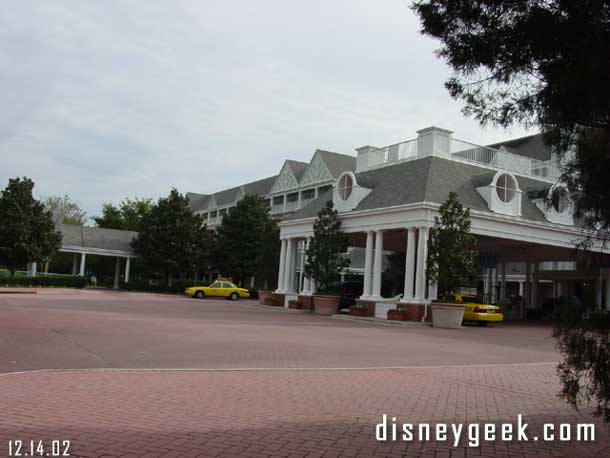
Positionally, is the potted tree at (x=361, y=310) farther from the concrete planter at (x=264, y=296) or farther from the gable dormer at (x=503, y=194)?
the concrete planter at (x=264, y=296)

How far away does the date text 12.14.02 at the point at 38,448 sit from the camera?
16.4ft

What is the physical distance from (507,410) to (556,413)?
595 mm

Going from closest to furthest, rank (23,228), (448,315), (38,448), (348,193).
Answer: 1. (38,448)
2. (448,315)
3. (348,193)
4. (23,228)

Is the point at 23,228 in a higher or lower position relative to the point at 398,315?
higher

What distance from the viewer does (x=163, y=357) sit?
11422 mm

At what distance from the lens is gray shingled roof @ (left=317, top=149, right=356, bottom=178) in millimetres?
56188

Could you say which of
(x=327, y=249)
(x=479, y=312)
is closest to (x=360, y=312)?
(x=327, y=249)

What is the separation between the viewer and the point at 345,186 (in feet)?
105

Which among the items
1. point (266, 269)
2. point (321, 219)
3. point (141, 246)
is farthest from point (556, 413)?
point (141, 246)

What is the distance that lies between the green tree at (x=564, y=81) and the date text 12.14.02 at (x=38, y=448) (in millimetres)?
4503

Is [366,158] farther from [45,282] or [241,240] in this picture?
[45,282]

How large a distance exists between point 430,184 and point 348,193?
562 centimetres

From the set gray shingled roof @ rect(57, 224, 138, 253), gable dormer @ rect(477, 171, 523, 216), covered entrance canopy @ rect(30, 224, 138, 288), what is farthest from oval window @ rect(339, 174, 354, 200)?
gray shingled roof @ rect(57, 224, 138, 253)

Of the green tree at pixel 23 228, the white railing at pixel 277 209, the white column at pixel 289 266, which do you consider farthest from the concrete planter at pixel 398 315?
the white railing at pixel 277 209
